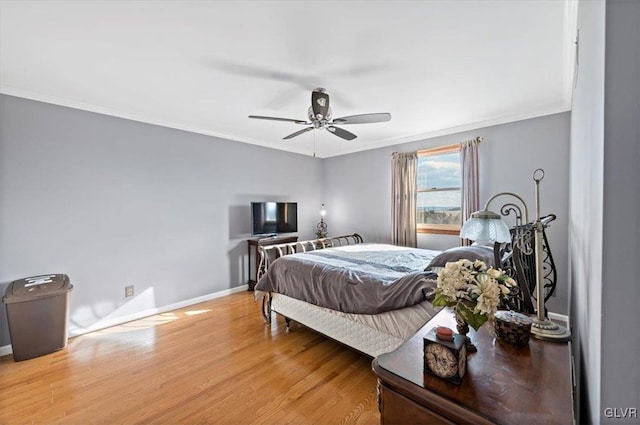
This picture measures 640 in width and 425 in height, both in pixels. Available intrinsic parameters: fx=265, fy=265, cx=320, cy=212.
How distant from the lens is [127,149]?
3.35m

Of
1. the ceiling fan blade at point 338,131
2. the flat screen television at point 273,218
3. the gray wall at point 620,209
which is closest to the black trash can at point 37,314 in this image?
the flat screen television at point 273,218

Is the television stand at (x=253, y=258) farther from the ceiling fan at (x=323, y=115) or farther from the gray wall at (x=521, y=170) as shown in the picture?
the ceiling fan at (x=323, y=115)

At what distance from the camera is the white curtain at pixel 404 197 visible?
4.39m

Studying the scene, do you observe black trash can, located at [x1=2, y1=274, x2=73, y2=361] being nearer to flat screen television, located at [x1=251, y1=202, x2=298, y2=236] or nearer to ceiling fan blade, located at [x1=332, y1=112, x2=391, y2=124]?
flat screen television, located at [x1=251, y1=202, x2=298, y2=236]

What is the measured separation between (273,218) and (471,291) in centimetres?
399

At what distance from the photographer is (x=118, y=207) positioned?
129 inches

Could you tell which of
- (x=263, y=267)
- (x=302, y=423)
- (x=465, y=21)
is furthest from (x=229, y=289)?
(x=465, y=21)

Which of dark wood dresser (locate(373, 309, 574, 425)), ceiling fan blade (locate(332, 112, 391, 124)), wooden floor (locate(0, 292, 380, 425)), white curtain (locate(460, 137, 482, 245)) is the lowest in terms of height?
wooden floor (locate(0, 292, 380, 425))

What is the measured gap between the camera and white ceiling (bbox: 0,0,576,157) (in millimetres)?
1654

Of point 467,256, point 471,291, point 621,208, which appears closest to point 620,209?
point 621,208

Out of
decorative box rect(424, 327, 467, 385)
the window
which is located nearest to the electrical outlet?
decorative box rect(424, 327, 467, 385)

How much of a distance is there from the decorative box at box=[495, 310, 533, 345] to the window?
124 inches

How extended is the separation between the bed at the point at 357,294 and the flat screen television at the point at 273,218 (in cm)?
156

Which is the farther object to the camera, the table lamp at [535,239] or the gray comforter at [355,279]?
the gray comforter at [355,279]
